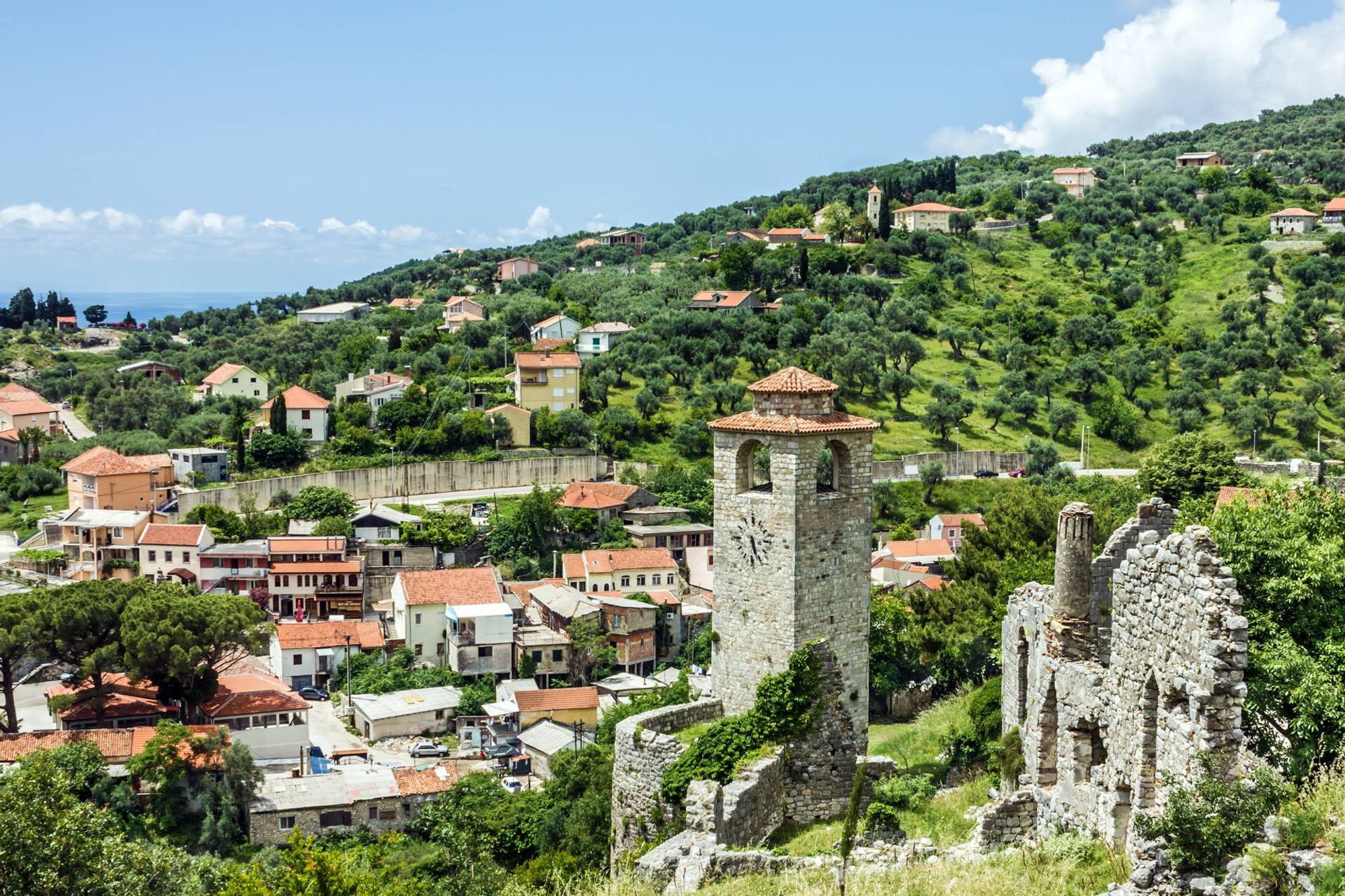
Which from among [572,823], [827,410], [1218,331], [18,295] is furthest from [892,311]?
[18,295]

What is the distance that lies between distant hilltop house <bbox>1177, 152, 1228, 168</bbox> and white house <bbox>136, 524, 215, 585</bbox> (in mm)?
124587

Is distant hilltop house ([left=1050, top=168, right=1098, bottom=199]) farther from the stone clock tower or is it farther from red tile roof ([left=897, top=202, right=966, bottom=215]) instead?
the stone clock tower

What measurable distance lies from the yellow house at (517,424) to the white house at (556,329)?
17.1 meters

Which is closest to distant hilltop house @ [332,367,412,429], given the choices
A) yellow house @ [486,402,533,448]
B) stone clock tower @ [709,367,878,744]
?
yellow house @ [486,402,533,448]

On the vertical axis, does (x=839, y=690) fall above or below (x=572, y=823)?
above

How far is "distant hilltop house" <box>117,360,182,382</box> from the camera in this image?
91000 mm

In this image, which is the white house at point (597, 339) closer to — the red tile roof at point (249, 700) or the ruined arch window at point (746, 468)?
the red tile roof at point (249, 700)

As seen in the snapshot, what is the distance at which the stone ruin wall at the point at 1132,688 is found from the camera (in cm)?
874

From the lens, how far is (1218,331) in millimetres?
85438

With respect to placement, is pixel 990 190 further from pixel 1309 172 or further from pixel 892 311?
pixel 892 311

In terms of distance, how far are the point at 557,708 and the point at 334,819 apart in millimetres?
9697

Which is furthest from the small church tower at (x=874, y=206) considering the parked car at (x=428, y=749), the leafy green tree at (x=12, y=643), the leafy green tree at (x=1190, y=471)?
the leafy green tree at (x=12, y=643)

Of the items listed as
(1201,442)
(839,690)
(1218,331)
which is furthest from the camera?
(1218,331)

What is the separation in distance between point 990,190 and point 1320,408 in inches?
2933
